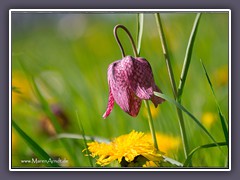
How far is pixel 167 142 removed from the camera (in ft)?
6.43

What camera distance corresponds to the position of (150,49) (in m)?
2.24

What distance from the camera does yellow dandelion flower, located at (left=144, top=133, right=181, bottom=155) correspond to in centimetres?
194

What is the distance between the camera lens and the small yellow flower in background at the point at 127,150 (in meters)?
1.67

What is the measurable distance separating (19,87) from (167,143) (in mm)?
457

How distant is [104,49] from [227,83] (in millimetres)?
531

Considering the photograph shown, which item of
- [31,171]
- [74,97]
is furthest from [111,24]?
[31,171]

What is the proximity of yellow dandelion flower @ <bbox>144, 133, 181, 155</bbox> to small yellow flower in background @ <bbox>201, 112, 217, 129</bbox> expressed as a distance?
12cm

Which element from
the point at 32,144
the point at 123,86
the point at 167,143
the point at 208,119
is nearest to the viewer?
the point at 123,86

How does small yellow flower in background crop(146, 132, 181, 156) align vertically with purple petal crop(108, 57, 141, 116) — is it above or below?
below

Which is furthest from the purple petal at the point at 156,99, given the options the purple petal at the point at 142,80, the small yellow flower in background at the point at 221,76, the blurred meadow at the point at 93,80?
the small yellow flower in background at the point at 221,76

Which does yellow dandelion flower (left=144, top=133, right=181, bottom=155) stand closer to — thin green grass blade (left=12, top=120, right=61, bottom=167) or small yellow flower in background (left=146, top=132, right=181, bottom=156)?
small yellow flower in background (left=146, top=132, right=181, bottom=156)

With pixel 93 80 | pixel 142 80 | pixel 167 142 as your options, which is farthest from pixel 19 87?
pixel 142 80

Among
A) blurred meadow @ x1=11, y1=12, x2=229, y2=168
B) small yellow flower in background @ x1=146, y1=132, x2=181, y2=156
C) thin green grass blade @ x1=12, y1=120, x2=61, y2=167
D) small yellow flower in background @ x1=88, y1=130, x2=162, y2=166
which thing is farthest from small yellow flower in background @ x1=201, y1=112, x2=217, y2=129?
thin green grass blade @ x1=12, y1=120, x2=61, y2=167

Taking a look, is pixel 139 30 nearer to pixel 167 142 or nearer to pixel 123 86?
pixel 123 86
